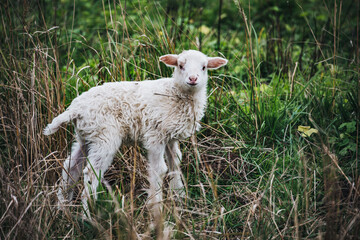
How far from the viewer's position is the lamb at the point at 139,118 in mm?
3201

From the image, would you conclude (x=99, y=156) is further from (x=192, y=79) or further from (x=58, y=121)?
(x=192, y=79)

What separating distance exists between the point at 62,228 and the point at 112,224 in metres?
0.39

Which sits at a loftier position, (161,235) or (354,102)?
(354,102)

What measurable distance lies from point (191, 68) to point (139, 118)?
0.64 m

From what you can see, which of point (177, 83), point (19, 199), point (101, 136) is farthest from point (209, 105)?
point (19, 199)

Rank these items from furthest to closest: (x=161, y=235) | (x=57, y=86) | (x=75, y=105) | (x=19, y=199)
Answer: (x=57, y=86) → (x=75, y=105) → (x=19, y=199) → (x=161, y=235)

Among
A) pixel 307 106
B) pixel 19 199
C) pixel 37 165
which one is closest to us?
pixel 19 199

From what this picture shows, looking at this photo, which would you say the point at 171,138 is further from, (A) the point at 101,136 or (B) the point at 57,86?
(B) the point at 57,86

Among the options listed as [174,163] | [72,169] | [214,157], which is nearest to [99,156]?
[72,169]

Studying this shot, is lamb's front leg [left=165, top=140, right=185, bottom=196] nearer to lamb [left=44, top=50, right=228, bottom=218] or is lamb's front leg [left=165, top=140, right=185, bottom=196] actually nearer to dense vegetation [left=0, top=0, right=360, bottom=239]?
lamb [left=44, top=50, right=228, bottom=218]

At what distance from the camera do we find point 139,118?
340 centimetres

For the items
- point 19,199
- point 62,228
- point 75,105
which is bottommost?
point 62,228

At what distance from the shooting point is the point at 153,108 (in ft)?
11.1

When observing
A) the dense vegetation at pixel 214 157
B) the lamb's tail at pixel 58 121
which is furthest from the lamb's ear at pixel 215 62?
the lamb's tail at pixel 58 121
